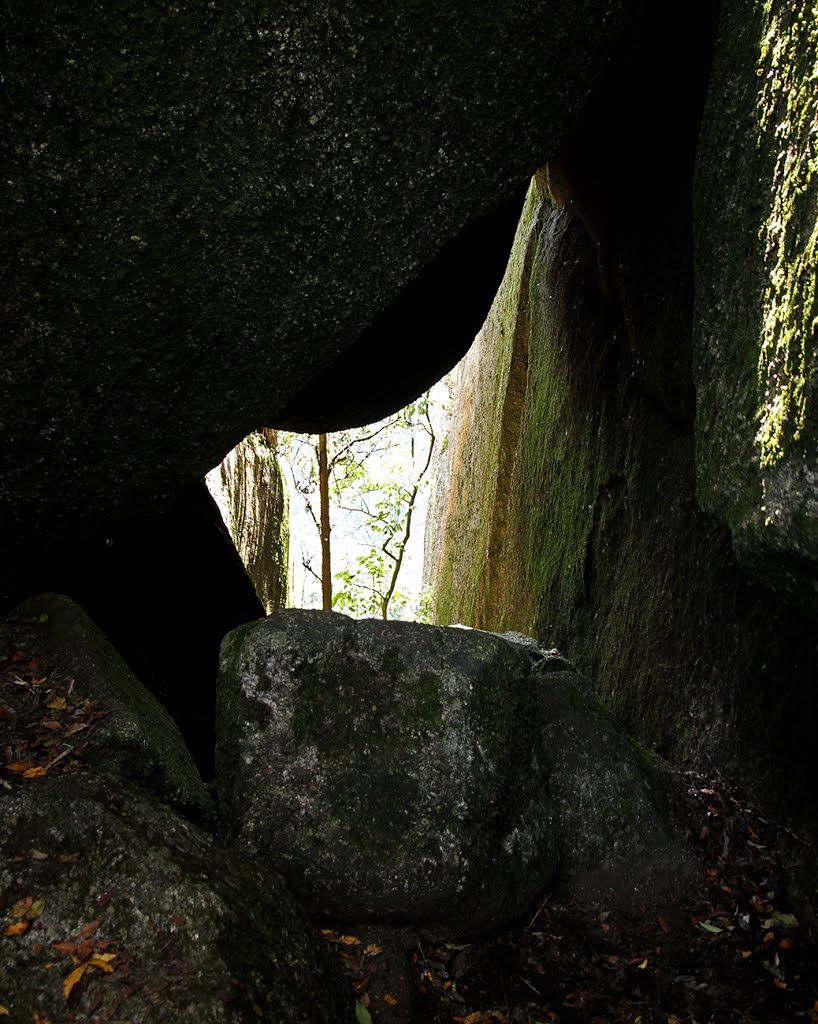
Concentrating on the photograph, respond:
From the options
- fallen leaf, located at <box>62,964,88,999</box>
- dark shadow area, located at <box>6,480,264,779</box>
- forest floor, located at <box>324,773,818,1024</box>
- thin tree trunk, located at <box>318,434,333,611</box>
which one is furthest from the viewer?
thin tree trunk, located at <box>318,434,333,611</box>

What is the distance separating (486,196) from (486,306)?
6.26 ft

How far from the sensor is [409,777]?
2686 mm

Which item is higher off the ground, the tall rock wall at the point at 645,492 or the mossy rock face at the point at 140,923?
the tall rock wall at the point at 645,492

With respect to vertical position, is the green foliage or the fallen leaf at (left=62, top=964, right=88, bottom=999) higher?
the green foliage

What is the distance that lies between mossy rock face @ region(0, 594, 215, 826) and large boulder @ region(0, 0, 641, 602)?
323 millimetres

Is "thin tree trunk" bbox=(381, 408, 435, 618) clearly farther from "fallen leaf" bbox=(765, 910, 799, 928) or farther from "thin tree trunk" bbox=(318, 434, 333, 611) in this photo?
"fallen leaf" bbox=(765, 910, 799, 928)

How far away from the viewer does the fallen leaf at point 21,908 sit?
1.87 meters

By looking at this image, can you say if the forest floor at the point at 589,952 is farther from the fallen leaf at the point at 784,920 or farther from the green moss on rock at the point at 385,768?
the green moss on rock at the point at 385,768

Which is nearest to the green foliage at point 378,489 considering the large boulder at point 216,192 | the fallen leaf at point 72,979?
the large boulder at point 216,192

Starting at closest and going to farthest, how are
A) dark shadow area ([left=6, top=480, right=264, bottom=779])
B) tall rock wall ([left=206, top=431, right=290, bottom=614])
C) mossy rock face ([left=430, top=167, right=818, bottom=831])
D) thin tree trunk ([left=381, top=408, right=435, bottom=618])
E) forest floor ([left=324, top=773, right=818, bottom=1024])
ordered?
forest floor ([left=324, top=773, right=818, bottom=1024])
mossy rock face ([left=430, top=167, right=818, bottom=831])
dark shadow area ([left=6, top=480, right=264, bottom=779])
tall rock wall ([left=206, top=431, right=290, bottom=614])
thin tree trunk ([left=381, top=408, right=435, bottom=618])

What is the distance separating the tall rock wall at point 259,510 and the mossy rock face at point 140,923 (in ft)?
13.5

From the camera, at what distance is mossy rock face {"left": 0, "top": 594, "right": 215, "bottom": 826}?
2.60m

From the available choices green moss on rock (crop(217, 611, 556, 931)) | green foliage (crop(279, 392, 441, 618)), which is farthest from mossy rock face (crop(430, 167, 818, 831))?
green foliage (crop(279, 392, 441, 618))

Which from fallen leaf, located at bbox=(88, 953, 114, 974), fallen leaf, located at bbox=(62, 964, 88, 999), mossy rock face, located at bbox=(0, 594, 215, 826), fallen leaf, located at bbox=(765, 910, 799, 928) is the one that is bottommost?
fallen leaf, located at bbox=(765, 910, 799, 928)
